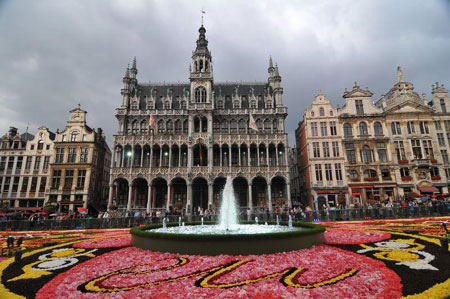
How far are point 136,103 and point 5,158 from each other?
28.5m

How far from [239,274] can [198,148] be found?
37.0 meters

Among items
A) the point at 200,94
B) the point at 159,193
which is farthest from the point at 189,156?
the point at 200,94

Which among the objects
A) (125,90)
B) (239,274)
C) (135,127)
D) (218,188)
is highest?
(125,90)

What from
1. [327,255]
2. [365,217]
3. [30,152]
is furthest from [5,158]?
[365,217]

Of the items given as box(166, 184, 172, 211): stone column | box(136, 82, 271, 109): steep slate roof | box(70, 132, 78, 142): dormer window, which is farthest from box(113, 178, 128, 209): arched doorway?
box(136, 82, 271, 109): steep slate roof

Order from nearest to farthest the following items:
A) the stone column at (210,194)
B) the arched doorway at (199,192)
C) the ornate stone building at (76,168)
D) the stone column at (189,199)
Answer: the stone column at (189,199) → the stone column at (210,194) → the arched doorway at (199,192) → the ornate stone building at (76,168)

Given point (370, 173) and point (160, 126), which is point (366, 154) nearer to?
point (370, 173)

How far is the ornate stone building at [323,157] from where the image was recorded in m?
40.2

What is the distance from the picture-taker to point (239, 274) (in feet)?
24.0

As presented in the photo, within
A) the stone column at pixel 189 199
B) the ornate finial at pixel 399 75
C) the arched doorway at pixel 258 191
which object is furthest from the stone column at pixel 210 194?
the ornate finial at pixel 399 75

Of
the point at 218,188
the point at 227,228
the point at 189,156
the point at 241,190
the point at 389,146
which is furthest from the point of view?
the point at 241,190

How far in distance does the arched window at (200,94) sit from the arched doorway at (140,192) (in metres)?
18.6

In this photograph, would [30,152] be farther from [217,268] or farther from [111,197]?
[217,268]

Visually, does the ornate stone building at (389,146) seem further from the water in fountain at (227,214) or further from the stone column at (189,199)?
the water in fountain at (227,214)
